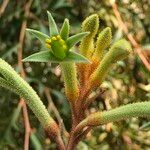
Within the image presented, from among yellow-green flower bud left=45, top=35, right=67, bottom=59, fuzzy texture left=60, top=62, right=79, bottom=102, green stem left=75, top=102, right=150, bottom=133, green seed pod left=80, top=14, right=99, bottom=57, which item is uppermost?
yellow-green flower bud left=45, top=35, right=67, bottom=59

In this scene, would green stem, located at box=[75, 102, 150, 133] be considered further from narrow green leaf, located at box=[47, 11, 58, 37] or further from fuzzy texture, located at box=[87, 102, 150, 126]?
narrow green leaf, located at box=[47, 11, 58, 37]

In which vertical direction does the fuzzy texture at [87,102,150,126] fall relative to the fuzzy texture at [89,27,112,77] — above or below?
below

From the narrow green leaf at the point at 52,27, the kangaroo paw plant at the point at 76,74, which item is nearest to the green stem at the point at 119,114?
the kangaroo paw plant at the point at 76,74

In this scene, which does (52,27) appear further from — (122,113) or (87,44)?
(122,113)

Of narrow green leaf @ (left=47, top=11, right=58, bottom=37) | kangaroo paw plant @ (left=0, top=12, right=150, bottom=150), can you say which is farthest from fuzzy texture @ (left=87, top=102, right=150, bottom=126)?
Result: narrow green leaf @ (left=47, top=11, right=58, bottom=37)

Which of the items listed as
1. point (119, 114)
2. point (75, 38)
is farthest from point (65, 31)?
point (119, 114)
